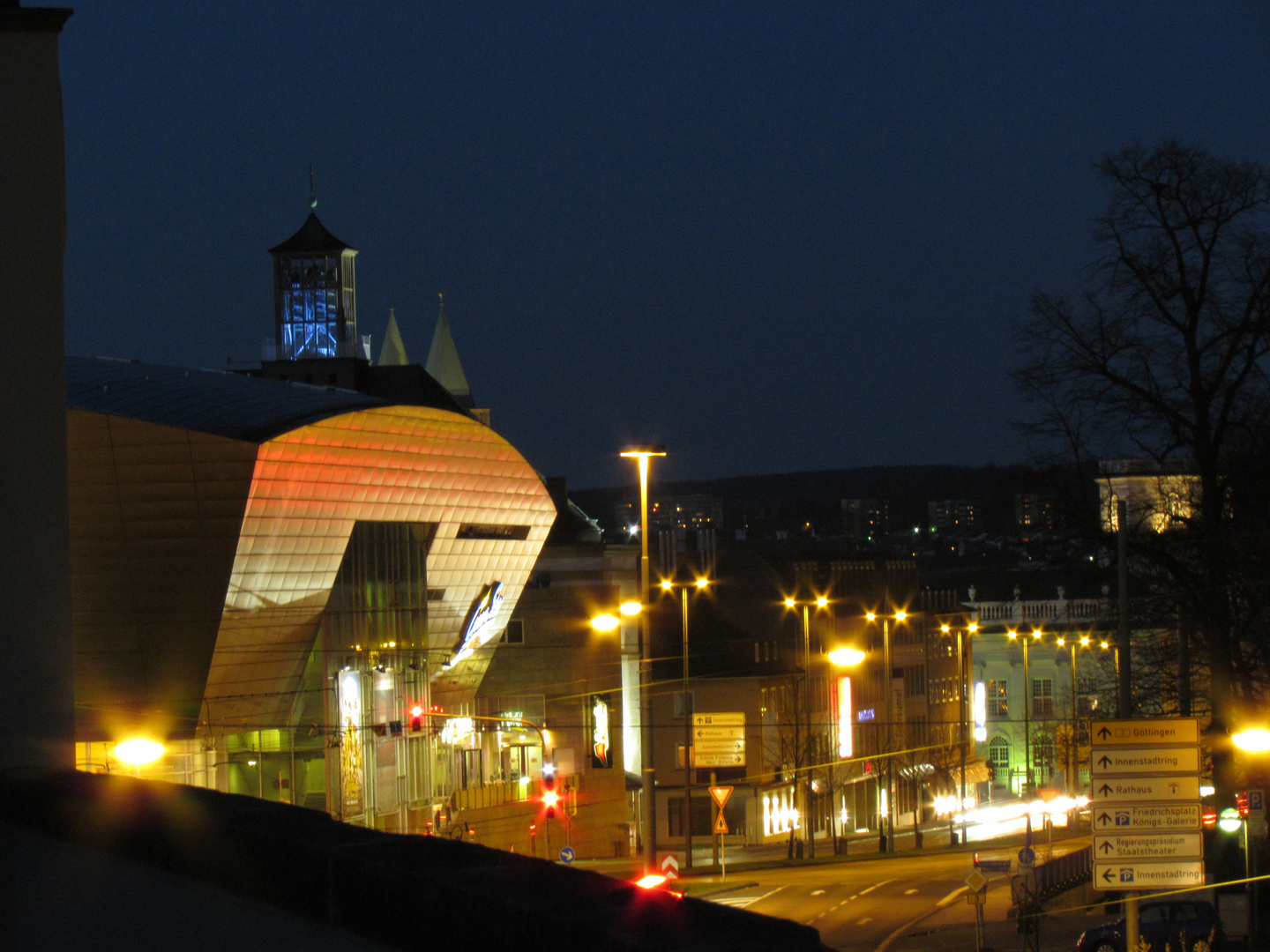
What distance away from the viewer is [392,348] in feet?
424

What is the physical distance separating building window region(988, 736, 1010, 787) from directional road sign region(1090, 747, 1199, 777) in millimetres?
79080

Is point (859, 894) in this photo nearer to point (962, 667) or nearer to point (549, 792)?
point (549, 792)

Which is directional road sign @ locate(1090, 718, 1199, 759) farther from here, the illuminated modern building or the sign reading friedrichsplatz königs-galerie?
the illuminated modern building

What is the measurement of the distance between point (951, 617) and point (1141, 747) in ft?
236

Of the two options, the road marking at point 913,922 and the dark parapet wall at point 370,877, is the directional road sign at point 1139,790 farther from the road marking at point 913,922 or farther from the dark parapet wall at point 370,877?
the road marking at point 913,922

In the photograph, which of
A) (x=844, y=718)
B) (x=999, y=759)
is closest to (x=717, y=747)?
(x=844, y=718)

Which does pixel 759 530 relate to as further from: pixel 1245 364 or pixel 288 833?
pixel 288 833

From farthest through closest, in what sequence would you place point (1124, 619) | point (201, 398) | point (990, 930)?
point (201, 398), point (990, 930), point (1124, 619)

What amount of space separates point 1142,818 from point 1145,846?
0.30 metres

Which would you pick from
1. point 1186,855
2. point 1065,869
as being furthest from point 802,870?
point 1186,855

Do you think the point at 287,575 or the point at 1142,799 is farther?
the point at 287,575

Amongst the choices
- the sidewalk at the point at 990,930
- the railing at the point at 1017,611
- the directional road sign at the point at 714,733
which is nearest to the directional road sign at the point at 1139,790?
the sidewalk at the point at 990,930

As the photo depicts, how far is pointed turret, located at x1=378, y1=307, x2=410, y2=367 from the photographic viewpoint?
128m

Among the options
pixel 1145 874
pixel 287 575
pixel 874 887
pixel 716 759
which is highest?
pixel 287 575
